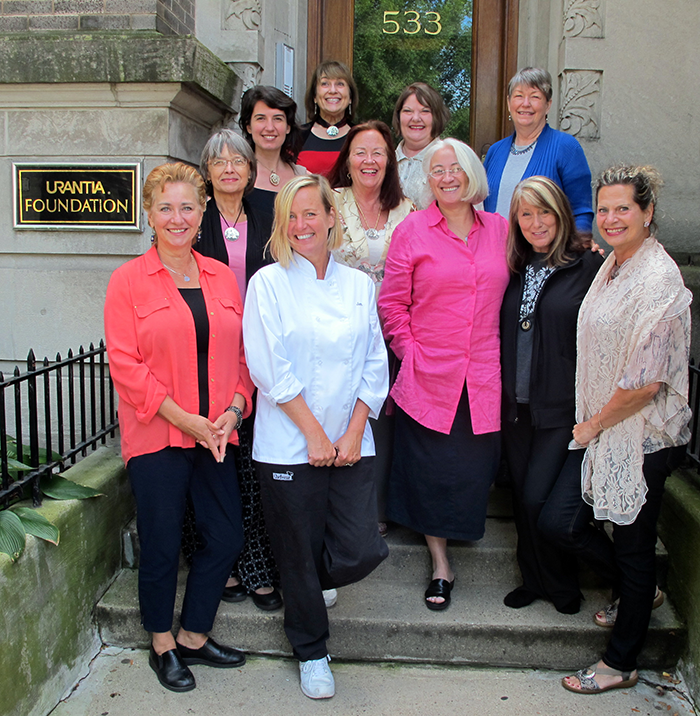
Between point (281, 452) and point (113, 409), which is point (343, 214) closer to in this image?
point (281, 452)

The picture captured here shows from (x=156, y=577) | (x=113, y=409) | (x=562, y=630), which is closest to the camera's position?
(x=156, y=577)

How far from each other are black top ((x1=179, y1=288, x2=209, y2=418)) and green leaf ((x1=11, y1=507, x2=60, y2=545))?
0.76 metres

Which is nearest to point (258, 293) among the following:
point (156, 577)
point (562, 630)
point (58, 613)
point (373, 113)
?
point (156, 577)

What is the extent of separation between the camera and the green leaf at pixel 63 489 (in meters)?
3.20

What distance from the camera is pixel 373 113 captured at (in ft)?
18.8

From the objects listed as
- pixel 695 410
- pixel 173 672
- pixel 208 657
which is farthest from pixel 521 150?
pixel 173 672

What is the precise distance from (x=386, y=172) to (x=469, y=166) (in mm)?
520

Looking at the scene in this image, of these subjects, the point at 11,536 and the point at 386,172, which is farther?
the point at 386,172

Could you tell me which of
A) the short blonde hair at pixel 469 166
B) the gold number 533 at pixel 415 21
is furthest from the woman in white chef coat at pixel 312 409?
the gold number 533 at pixel 415 21

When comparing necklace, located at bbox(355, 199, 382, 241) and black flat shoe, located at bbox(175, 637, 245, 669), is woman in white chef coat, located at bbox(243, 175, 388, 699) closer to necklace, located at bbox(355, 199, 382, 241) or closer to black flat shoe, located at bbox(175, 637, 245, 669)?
black flat shoe, located at bbox(175, 637, 245, 669)

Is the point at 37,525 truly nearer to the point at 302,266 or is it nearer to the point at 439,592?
the point at 302,266

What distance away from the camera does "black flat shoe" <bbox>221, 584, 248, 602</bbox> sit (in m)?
3.43

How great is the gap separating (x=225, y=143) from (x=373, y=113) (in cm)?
277

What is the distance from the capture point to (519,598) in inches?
133
